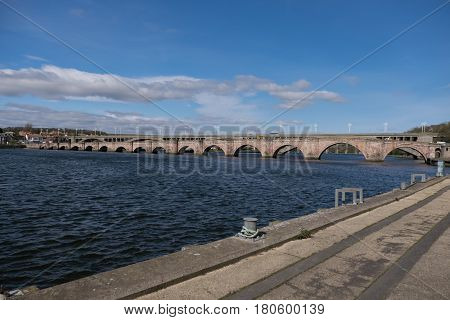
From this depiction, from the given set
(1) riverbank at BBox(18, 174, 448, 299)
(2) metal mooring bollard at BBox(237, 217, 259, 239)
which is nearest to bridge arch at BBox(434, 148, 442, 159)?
(1) riverbank at BBox(18, 174, 448, 299)

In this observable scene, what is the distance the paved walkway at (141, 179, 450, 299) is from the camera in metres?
5.62

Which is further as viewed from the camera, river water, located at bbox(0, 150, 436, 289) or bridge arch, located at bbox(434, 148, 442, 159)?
bridge arch, located at bbox(434, 148, 442, 159)

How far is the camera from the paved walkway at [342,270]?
5617 millimetres

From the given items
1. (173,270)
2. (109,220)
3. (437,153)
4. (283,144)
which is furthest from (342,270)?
(437,153)

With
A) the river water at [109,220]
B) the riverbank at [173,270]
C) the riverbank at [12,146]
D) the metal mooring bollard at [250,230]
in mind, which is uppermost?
the riverbank at [12,146]

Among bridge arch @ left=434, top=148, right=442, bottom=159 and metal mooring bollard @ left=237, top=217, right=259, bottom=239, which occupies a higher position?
bridge arch @ left=434, top=148, right=442, bottom=159

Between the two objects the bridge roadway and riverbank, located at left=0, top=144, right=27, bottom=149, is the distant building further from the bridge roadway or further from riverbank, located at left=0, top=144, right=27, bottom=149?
the bridge roadway

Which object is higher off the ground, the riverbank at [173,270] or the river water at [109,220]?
the riverbank at [173,270]

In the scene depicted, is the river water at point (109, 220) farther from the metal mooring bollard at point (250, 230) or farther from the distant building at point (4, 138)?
the distant building at point (4, 138)

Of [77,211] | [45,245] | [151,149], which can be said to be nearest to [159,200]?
[77,211]

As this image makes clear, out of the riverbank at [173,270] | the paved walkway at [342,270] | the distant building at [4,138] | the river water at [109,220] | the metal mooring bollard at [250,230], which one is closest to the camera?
the riverbank at [173,270]

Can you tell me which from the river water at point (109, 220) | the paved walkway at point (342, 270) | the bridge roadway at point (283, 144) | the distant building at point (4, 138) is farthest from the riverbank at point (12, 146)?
the paved walkway at point (342, 270)
